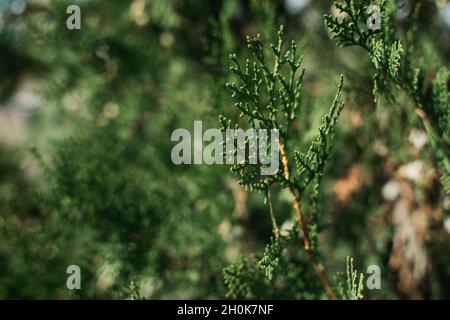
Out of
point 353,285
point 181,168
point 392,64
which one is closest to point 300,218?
point 353,285

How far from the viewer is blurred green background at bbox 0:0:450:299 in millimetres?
1489

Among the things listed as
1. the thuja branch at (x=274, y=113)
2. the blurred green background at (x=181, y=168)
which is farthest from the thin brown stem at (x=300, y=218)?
the blurred green background at (x=181, y=168)

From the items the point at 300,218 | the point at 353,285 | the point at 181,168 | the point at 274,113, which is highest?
the point at 181,168

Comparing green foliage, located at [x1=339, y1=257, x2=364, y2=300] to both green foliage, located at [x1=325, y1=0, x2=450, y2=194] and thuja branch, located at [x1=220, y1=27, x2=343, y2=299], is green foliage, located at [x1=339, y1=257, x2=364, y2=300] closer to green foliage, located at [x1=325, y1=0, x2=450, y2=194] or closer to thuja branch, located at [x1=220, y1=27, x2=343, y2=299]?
thuja branch, located at [x1=220, y1=27, x2=343, y2=299]

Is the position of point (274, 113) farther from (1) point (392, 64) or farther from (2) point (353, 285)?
(2) point (353, 285)

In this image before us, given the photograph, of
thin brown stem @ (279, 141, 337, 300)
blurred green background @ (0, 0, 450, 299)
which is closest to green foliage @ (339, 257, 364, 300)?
thin brown stem @ (279, 141, 337, 300)

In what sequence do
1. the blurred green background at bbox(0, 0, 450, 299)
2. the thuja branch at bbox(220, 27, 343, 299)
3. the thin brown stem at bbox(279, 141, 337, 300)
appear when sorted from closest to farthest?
the thuja branch at bbox(220, 27, 343, 299), the thin brown stem at bbox(279, 141, 337, 300), the blurred green background at bbox(0, 0, 450, 299)

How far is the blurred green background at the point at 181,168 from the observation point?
149 centimetres

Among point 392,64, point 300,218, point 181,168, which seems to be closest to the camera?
point 392,64

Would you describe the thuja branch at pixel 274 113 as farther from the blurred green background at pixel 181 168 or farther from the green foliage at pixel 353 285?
the blurred green background at pixel 181 168

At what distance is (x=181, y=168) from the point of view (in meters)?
2.03
